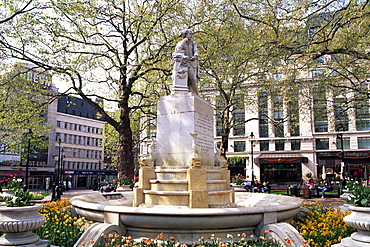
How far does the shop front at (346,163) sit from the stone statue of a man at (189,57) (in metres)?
40.7

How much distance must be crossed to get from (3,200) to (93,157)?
2706 inches

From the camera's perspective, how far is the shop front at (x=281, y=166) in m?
51.1

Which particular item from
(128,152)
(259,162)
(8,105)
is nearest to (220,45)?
(128,152)

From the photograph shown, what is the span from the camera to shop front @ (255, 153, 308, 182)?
51.1 meters

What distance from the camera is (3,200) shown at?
21.1 ft

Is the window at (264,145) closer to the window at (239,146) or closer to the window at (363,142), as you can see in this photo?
the window at (239,146)

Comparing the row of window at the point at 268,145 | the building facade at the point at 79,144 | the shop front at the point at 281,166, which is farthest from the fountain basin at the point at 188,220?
the building facade at the point at 79,144

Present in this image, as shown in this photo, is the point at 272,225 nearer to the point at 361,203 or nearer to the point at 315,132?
the point at 361,203

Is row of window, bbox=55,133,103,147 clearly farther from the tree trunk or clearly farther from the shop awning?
the tree trunk

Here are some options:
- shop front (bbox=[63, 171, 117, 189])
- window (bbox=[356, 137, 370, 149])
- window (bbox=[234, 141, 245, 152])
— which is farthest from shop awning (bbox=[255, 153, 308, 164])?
shop front (bbox=[63, 171, 117, 189])

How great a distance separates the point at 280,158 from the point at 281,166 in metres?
1.87

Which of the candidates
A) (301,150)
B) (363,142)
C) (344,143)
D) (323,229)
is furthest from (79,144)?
(323,229)

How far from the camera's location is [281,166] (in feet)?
174

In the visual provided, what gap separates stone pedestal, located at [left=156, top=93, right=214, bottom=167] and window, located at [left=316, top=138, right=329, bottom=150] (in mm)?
45332
